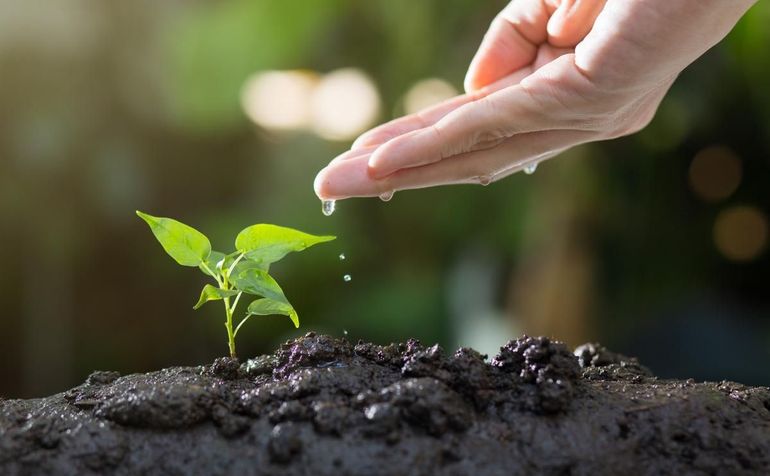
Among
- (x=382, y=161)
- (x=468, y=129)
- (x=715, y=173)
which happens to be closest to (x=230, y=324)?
(x=382, y=161)

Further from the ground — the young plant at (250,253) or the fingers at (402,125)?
the fingers at (402,125)

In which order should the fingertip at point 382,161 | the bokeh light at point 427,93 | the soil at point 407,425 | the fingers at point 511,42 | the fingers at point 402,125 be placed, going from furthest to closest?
the bokeh light at point 427,93 < the fingers at point 511,42 < the fingers at point 402,125 < the fingertip at point 382,161 < the soil at point 407,425

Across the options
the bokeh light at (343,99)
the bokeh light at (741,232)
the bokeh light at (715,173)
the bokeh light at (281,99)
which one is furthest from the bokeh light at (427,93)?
the bokeh light at (741,232)

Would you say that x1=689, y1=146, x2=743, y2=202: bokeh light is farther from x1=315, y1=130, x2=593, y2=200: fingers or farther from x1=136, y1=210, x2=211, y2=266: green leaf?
x1=136, y1=210, x2=211, y2=266: green leaf

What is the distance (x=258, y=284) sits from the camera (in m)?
0.97

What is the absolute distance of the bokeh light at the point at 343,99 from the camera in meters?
2.98

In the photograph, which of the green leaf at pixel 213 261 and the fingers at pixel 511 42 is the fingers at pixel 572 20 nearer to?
the fingers at pixel 511 42

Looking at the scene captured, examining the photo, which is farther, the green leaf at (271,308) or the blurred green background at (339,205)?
the blurred green background at (339,205)

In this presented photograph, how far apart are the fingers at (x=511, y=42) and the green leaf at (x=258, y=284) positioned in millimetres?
663

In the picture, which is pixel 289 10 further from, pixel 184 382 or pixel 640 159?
pixel 184 382

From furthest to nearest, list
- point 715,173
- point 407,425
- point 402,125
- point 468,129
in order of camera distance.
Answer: point 715,173 < point 402,125 < point 468,129 < point 407,425

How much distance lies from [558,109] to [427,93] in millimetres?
1950

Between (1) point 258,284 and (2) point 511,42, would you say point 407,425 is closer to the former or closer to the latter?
(1) point 258,284

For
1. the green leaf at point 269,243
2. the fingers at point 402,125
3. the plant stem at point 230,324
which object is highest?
the fingers at point 402,125
